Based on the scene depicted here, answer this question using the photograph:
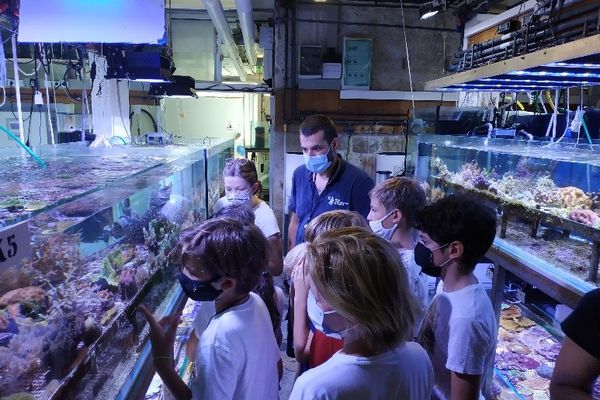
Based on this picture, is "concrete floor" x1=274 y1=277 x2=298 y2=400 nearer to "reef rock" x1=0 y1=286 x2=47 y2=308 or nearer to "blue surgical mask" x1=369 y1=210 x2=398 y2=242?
"blue surgical mask" x1=369 y1=210 x2=398 y2=242

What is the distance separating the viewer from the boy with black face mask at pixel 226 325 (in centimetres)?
138

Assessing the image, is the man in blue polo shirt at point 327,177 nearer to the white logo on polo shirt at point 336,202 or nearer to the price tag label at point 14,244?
the white logo on polo shirt at point 336,202

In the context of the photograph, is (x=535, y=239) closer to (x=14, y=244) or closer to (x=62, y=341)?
(x=62, y=341)

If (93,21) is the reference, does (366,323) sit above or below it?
below

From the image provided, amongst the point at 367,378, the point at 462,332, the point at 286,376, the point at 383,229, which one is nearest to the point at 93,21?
the point at 383,229

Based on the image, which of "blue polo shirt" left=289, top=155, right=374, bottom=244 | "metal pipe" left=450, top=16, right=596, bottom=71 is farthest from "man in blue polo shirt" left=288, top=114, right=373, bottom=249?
"metal pipe" left=450, top=16, right=596, bottom=71

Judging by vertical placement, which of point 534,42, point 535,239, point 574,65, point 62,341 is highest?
point 534,42

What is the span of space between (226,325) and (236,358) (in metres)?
0.12

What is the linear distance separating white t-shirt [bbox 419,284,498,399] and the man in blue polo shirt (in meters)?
1.33

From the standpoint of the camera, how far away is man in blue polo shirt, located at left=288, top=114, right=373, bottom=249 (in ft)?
10.2

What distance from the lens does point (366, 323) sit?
1.14 metres

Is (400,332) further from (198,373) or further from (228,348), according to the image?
(198,373)

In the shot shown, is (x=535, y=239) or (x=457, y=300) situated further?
(x=535, y=239)

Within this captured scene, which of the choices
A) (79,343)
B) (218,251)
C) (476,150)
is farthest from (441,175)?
(79,343)
